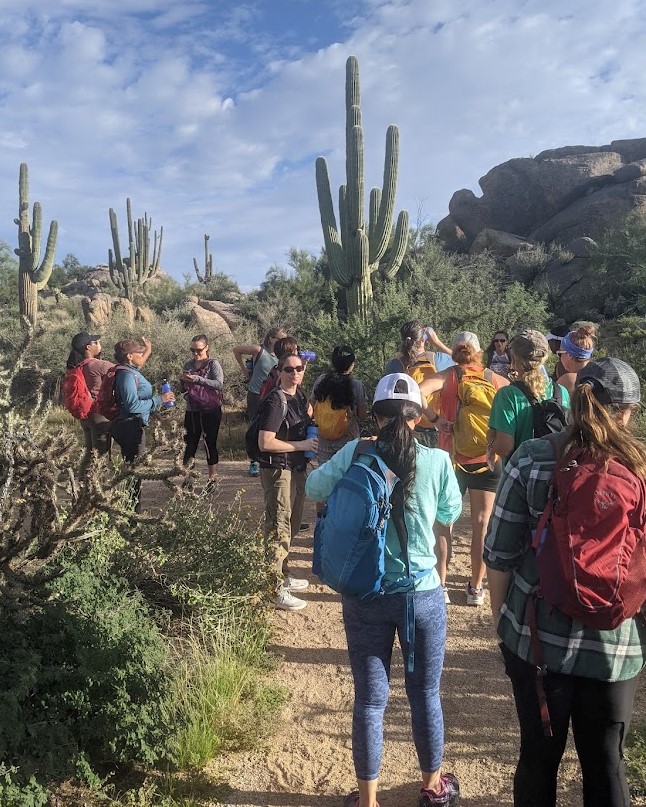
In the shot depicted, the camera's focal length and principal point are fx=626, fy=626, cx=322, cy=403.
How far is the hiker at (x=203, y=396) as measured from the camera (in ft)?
20.4

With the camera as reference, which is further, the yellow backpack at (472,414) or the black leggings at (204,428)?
the black leggings at (204,428)

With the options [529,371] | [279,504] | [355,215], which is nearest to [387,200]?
[355,215]

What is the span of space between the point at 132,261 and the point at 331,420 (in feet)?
68.9

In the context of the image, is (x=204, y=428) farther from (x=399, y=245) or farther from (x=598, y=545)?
(x=399, y=245)

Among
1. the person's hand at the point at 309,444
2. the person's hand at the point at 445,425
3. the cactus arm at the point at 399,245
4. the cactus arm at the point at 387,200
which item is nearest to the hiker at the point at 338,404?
the person's hand at the point at 309,444

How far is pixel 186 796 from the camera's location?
2.51m

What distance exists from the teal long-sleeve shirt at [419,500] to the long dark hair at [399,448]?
5 cm

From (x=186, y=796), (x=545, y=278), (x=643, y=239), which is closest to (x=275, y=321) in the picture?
(x=545, y=278)

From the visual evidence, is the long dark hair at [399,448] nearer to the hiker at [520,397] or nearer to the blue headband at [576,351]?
the hiker at [520,397]

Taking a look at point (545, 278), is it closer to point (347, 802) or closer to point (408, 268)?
point (408, 268)

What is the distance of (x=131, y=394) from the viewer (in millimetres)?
5043

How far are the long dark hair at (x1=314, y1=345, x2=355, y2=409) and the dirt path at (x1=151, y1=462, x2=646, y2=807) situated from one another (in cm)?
142

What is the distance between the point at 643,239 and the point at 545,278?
9.52 feet

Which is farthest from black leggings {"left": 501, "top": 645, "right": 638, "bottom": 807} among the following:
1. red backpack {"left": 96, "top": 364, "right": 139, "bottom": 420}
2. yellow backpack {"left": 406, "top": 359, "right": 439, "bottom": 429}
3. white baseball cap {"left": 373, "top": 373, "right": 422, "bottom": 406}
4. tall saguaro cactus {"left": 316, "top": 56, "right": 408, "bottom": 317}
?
tall saguaro cactus {"left": 316, "top": 56, "right": 408, "bottom": 317}
